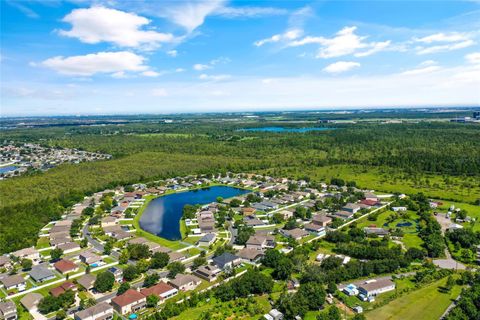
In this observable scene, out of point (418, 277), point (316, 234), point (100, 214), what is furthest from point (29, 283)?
point (418, 277)

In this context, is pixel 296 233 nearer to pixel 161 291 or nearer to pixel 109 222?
pixel 161 291

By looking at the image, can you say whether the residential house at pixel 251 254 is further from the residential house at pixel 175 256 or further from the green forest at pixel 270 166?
the green forest at pixel 270 166

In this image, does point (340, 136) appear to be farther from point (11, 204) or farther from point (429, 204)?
point (11, 204)

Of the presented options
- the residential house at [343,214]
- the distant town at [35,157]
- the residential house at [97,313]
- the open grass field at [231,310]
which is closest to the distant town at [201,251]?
the residential house at [97,313]

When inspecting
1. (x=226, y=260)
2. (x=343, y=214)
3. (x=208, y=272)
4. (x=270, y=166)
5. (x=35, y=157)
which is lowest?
(x=208, y=272)

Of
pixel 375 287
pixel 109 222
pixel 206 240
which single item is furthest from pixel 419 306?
pixel 109 222

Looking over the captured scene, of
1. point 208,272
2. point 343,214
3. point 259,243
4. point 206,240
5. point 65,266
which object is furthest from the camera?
point 343,214

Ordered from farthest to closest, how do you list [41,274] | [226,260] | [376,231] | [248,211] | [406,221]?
[248,211] → [406,221] → [376,231] → [226,260] → [41,274]

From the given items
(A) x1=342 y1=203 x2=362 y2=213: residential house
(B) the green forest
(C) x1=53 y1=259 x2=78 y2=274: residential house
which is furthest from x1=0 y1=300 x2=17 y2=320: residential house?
(A) x1=342 y1=203 x2=362 y2=213: residential house
